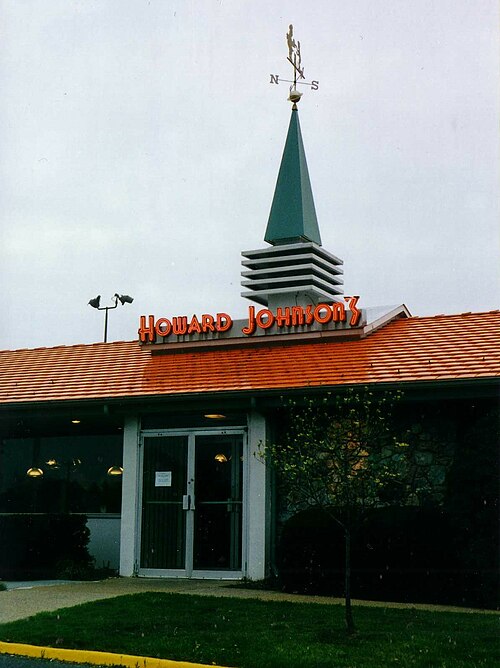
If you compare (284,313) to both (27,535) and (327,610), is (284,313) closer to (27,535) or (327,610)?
(27,535)

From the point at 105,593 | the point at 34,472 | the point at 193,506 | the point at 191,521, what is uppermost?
the point at 34,472

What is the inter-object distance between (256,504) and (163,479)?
1899 millimetres

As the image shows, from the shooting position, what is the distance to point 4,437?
20.7 meters

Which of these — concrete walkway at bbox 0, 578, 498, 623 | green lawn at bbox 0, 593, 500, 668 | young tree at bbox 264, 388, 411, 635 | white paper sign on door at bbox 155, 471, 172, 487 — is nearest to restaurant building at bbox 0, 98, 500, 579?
white paper sign on door at bbox 155, 471, 172, 487

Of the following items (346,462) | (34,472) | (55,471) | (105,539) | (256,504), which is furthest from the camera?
(55,471)

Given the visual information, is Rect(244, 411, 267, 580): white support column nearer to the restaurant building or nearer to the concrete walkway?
the restaurant building

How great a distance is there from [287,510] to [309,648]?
22.5 ft

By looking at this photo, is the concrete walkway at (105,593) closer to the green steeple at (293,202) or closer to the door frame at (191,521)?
the door frame at (191,521)

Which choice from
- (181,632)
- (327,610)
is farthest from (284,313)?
(181,632)

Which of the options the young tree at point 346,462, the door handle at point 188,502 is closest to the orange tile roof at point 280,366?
the young tree at point 346,462

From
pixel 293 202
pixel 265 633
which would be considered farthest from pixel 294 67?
pixel 265 633

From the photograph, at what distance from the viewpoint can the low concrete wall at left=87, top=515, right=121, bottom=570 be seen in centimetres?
1938

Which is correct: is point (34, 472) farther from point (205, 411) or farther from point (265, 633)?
point (265, 633)

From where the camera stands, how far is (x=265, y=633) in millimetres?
9922
